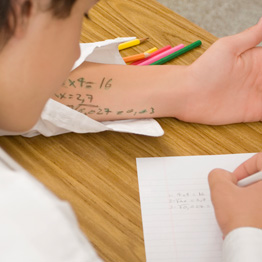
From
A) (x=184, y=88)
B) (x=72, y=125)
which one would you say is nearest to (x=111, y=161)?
(x=72, y=125)

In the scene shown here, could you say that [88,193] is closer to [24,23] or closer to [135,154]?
[135,154]

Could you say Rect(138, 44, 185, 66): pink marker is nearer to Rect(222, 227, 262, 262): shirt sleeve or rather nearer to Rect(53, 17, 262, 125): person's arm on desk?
Rect(53, 17, 262, 125): person's arm on desk

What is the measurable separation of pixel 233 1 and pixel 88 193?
145 cm

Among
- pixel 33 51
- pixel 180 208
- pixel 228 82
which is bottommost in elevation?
pixel 180 208

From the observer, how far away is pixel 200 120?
2.22 ft

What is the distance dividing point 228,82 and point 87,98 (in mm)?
224

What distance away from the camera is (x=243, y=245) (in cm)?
49

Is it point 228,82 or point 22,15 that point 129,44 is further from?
point 22,15

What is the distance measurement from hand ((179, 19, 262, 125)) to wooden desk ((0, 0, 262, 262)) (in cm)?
2

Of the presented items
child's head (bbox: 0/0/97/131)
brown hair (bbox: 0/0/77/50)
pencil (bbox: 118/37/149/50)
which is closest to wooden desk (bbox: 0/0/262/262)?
pencil (bbox: 118/37/149/50)

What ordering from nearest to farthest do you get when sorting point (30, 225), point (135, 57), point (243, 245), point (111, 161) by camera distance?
point (30, 225), point (243, 245), point (111, 161), point (135, 57)

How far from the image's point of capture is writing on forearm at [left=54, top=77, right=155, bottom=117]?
665 mm

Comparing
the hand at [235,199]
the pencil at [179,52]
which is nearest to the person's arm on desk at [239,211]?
the hand at [235,199]

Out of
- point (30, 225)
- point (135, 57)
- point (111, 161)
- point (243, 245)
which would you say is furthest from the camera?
point (135, 57)
